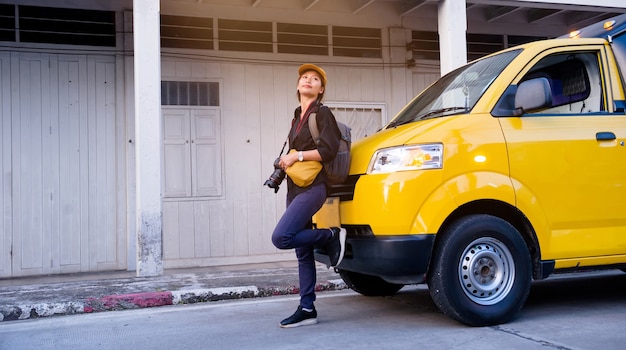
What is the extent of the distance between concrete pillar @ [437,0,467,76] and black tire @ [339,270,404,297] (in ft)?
11.6

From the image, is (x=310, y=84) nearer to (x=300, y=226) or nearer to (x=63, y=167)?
(x=300, y=226)

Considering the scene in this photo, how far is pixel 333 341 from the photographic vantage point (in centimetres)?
429

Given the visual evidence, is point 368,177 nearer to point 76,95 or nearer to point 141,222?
point 141,222

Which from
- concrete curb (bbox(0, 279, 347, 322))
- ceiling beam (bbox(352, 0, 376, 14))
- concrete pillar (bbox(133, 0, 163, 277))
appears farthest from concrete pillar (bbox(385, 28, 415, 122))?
concrete curb (bbox(0, 279, 347, 322))

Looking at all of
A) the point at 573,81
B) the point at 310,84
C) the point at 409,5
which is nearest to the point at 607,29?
the point at 573,81

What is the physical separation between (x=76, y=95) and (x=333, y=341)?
20.3 ft

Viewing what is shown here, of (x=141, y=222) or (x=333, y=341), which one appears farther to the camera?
(x=141, y=222)

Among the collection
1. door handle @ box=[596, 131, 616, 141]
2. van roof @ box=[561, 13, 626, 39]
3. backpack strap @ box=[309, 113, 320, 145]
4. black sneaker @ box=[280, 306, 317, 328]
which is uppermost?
van roof @ box=[561, 13, 626, 39]

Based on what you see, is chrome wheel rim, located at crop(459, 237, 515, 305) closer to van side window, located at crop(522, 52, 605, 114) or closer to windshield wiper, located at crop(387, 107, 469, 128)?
windshield wiper, located at crop(387, 107, 469, 128)

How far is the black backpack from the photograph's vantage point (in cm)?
471

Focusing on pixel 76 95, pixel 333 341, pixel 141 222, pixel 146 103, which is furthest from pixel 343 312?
pixel 76 95

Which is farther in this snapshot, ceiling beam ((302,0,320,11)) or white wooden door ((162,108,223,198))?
ceiling beam ((302,0,320,11))

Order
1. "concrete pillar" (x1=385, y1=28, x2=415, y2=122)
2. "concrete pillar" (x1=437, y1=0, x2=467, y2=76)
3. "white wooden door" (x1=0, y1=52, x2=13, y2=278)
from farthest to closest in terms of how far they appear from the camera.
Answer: "concrete pillar" (x1=385, y1=28, x2=415, y2=122)
"white wooden door" (x1=0, y1=52, x2=13, y2=278)
"concrete pillar" (x1=437, y1=0, x2=467, y2=76)

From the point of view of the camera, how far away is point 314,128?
478cm
